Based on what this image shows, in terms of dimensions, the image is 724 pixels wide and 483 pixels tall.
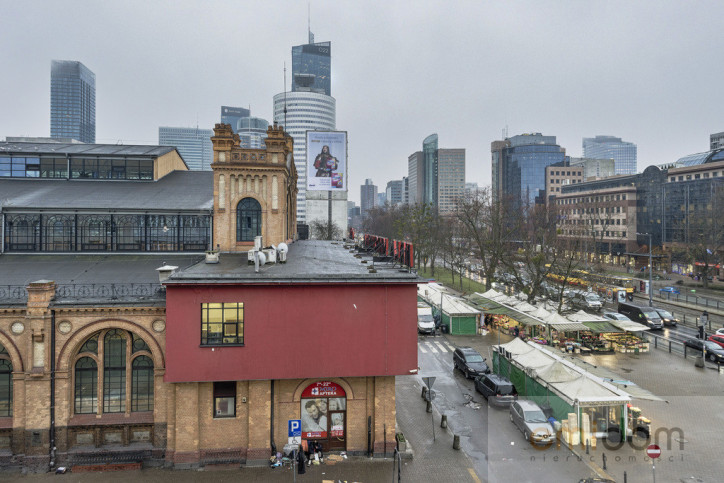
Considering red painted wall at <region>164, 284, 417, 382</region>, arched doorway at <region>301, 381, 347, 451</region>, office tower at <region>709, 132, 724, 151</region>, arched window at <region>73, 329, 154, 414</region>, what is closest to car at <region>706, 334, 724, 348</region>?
red painted wall at <region>164, 284, 417, 382</region>

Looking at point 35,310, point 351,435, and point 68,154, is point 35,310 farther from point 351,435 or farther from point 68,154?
point 68,154

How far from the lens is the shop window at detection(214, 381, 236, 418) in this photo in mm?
17875

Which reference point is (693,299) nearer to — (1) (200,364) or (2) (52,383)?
(1) (200,364)

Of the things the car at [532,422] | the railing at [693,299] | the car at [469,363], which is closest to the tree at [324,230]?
the railing at [693,299]

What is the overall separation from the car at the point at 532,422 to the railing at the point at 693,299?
42.9m

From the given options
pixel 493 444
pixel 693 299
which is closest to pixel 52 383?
pixel 493 444

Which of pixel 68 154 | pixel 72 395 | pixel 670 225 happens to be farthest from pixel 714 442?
pixel 670 225

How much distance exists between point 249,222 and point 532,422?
19.2 meters

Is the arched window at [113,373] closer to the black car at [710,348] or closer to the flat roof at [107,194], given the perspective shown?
the flat roof at [107,194]

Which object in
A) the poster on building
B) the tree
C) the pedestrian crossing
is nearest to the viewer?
the pedestrian crossing

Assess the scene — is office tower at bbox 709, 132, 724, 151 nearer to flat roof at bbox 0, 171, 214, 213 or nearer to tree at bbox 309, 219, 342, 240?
tree at bbox 309, 219, 342, 240

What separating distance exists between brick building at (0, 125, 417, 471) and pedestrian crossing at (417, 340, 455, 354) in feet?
58.1

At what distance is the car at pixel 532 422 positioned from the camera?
19.2 meters

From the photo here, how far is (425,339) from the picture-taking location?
39.1 meters
